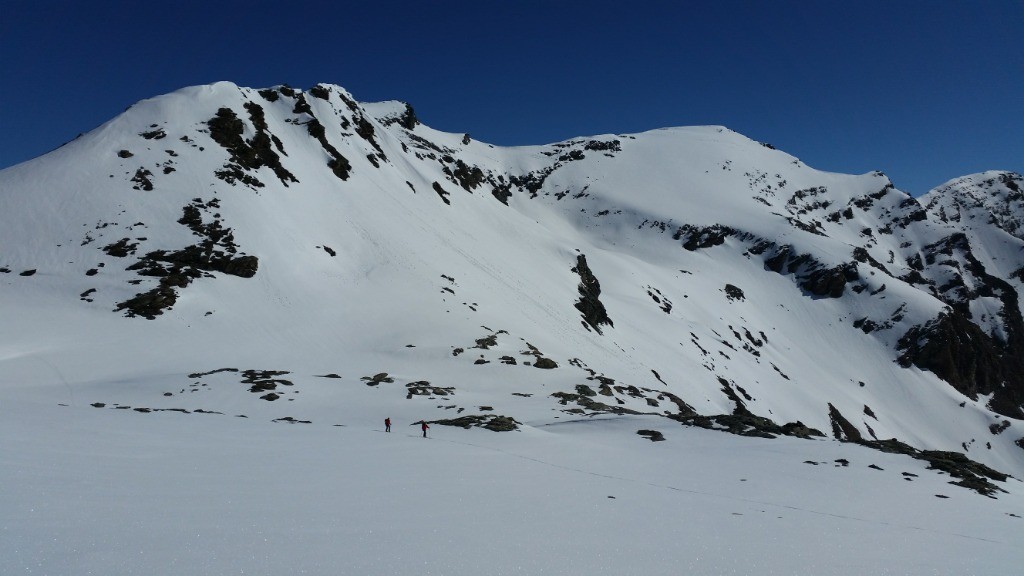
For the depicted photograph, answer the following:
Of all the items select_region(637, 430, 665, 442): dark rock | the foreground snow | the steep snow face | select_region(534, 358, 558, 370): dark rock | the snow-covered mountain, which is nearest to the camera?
the foreground snow

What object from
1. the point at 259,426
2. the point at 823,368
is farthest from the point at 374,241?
the point at 823,368

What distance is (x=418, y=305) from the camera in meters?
49.6

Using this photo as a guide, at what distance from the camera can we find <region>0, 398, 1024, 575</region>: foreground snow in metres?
7.51

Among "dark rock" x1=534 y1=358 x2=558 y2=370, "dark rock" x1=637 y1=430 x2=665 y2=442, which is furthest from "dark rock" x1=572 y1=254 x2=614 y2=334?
"dark rock" x1=637 y1=430 x2=665 y2=442

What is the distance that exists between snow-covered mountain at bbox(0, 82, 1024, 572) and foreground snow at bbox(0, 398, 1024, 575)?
17.3ft

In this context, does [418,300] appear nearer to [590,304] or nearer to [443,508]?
[590,304]

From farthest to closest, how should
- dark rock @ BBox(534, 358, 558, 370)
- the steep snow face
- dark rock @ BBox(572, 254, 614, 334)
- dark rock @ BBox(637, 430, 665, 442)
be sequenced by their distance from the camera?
dark rock @ BBox(572, 254, 614, 334), dark rock @ BBox(534, 358, 558, 370), the steep snow face, dark rock @ BBox(637, 430, 665, 442)

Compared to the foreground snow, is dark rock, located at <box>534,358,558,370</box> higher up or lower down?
higher up

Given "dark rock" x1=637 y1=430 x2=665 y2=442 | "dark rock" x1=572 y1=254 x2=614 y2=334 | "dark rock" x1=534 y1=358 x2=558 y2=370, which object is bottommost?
"dark rock" x1=637 y1=430 x2=665 y2=442

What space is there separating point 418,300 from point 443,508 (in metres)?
40.8

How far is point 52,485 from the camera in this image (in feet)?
29.4

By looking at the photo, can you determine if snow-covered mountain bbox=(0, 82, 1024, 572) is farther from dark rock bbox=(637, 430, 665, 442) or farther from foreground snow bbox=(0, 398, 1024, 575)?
foreground snow bbox=(0, 398, 1024, 575)

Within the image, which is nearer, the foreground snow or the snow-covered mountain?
the foreground snow

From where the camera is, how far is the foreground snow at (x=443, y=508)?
24.6ft
